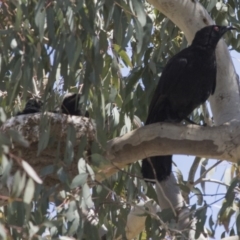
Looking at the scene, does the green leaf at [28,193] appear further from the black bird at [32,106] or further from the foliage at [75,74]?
the black bird at [32,106]

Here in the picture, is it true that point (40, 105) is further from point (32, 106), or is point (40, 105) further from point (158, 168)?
point (158, 168)

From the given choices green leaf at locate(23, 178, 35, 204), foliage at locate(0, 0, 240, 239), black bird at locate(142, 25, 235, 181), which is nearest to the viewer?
green leaf at locate(23, 178, 35, 204)

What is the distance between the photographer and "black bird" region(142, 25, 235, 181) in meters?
4.80

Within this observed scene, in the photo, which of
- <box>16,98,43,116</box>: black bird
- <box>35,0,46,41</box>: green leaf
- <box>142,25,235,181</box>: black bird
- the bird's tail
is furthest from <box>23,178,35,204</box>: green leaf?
<box>16,98,43,116</box>: black bird

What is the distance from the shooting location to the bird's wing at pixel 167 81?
190 inches

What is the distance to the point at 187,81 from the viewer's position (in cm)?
503

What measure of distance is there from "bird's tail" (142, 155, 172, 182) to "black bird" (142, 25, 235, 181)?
39 mm

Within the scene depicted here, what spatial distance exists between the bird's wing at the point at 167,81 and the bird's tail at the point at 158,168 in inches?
11.4

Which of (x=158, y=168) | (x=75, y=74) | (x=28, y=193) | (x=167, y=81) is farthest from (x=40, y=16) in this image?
(x=167, y=81)

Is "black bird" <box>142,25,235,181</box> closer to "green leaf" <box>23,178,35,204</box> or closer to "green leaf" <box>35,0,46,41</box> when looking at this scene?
"green leaf" <box>35,0,46,41</box>

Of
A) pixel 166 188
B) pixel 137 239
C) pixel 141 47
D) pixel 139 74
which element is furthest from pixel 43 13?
pixel 137 239

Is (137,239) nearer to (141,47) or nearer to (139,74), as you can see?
(139,74)

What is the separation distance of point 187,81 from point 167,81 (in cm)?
20

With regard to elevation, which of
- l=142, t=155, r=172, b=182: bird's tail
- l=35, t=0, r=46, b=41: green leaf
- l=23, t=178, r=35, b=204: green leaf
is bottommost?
l=23, t=178, r=35, b=204: green leaf
